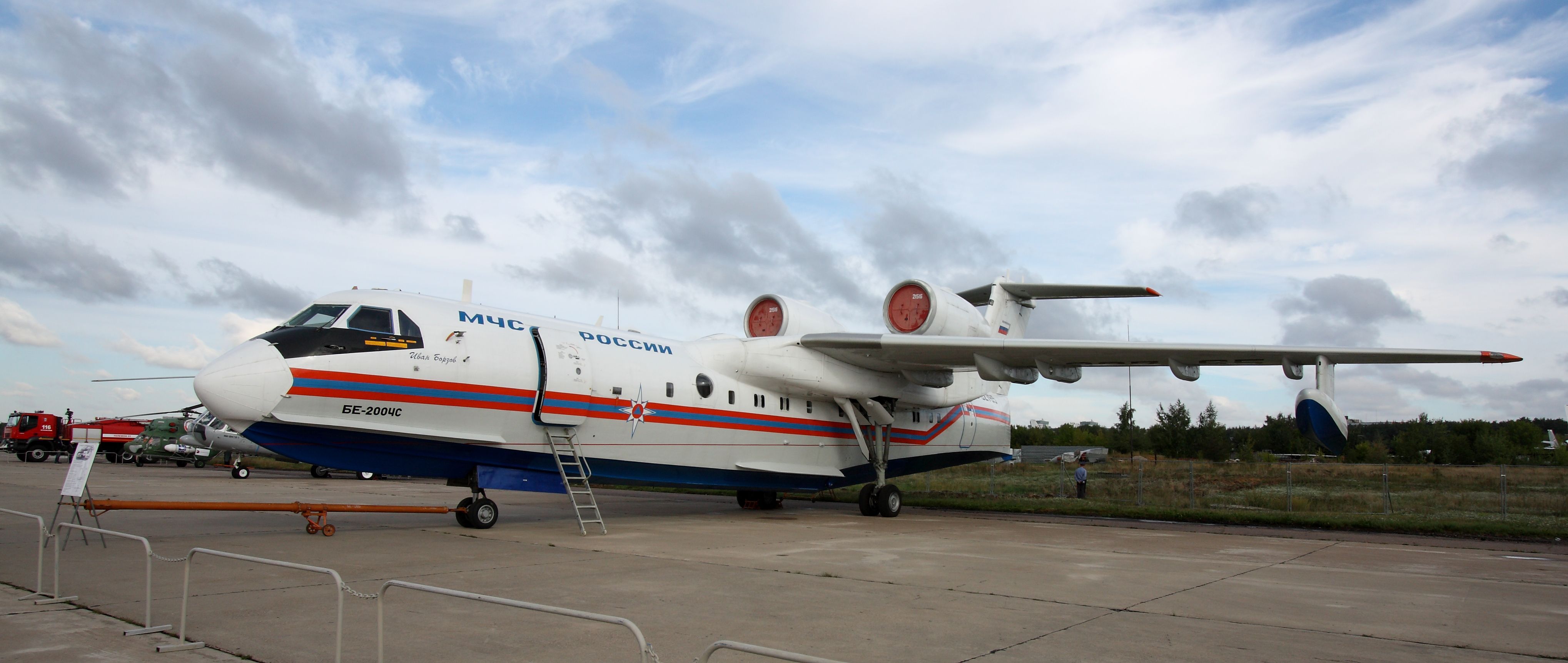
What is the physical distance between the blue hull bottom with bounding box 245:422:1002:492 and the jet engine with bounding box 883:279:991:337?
368 cm

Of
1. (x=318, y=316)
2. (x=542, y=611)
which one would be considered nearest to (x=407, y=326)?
(x=318, y=316)

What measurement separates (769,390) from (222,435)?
22.4 metres

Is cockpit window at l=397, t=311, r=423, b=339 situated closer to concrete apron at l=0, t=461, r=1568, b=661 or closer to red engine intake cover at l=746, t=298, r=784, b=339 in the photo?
concrete apron at l=0, t=461, r=1568, b=661

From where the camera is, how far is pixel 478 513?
12133 millimetres

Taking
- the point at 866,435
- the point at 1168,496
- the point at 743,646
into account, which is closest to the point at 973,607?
the point at 743,646

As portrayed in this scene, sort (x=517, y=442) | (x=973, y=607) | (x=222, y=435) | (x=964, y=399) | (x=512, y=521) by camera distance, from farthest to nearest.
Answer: (x=222, y=435)
(x=964, y=399)
(x=512, y=521)
(x=517, y=442)
(x=973, y=607)

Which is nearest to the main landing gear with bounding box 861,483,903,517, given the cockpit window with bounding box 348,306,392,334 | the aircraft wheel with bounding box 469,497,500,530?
the aircraft wheel with bounding box 469,497,500,530

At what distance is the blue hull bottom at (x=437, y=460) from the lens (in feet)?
34.6

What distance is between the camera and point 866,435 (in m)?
18.0

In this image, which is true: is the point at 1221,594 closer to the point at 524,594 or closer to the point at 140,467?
the point at 524,594

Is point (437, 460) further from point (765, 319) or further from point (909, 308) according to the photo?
point (909, 308)

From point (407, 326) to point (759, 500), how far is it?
8.95 meters

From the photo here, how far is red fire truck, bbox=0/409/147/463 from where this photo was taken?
140ft

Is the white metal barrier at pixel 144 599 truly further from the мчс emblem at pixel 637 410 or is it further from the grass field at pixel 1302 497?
the grass field at pixel 1302 497
